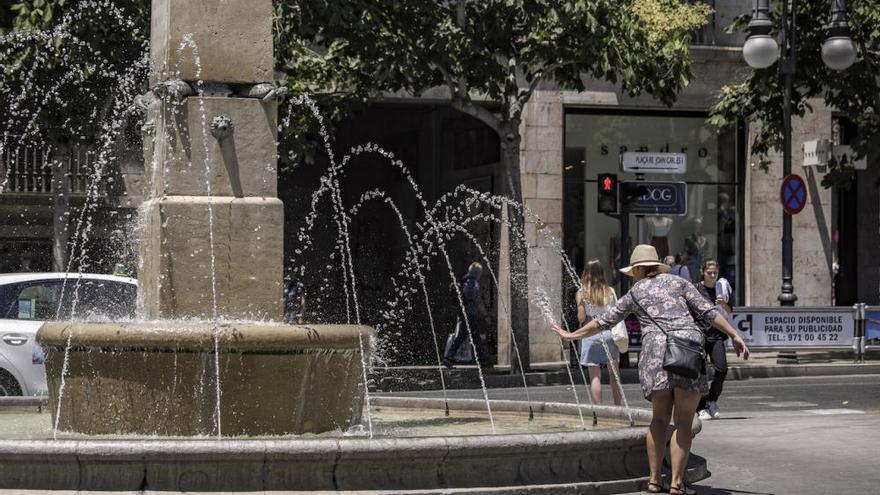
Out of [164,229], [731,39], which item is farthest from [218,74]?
[731,39]

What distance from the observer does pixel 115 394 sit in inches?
381

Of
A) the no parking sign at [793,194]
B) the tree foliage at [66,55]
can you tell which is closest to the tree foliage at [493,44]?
the tree foliage at [66,55]

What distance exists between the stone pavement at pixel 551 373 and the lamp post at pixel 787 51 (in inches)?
51.2

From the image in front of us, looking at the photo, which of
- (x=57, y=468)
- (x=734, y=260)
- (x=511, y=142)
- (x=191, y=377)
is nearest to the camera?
(x=57, y=468)

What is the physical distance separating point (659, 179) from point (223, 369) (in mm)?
21067

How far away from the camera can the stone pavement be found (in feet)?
74.3

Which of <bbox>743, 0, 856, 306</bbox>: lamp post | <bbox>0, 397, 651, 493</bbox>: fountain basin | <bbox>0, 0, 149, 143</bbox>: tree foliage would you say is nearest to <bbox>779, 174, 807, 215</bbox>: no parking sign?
<bbox>743, 0, 856, 306</bbox>: lamp post

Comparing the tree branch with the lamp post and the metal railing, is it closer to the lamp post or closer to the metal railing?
the lamp post

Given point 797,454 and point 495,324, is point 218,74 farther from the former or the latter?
point 495,324

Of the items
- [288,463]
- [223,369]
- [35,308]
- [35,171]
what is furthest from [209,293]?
[35,171]

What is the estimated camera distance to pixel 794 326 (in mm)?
25750

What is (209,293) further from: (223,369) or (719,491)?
(719,491)

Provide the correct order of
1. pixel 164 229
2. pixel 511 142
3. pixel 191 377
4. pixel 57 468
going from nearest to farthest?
pixel 57 468, pixel 191 377, pixel 164 229, pixel 511 142

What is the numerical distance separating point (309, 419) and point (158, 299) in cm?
125
